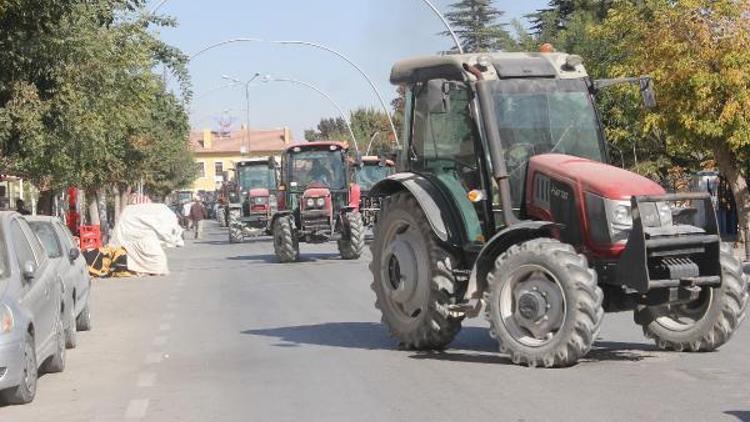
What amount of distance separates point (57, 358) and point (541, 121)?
16.7 ft

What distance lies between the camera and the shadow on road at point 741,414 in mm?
7938

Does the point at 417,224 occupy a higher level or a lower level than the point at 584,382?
higher

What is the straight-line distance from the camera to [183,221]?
64875 millimetres

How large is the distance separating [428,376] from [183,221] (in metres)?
55.5

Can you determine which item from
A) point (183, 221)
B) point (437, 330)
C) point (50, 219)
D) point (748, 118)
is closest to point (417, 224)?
point (437, 330)

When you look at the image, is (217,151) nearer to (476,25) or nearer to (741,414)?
(476,25)

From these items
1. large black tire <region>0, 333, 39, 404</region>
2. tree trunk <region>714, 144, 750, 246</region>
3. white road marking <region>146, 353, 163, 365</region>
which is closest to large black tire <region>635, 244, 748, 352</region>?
white road marking <region>146, 353, 163, 365</region>

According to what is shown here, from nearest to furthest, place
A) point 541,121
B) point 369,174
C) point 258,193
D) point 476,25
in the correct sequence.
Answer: point 541,121 → point 258,193 → point 369,174 → point 476,25

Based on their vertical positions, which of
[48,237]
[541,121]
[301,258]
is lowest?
[301,258]

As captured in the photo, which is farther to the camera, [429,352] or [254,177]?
[254,177]

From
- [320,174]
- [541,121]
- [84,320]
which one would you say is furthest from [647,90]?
[320,174]

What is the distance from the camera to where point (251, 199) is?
44.5 meters

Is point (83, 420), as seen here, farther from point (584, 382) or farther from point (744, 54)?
point (744, 54)

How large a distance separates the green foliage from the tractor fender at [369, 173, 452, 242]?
511 cm
